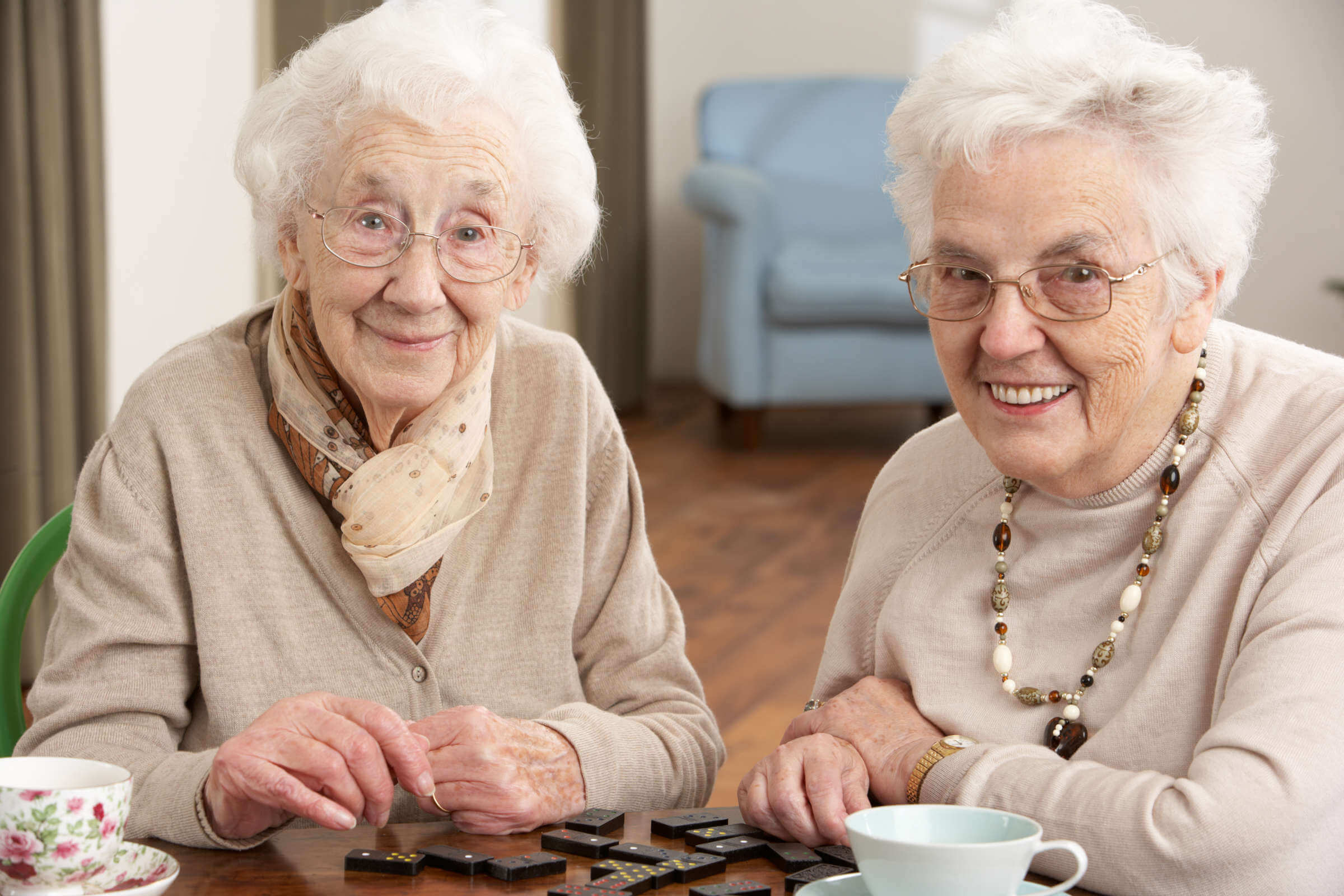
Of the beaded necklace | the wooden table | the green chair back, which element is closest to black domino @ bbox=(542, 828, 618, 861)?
the wooden table

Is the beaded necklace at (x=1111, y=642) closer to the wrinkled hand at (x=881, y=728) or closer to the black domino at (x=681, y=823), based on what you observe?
the wrinkled hand at (x=881, y=728)

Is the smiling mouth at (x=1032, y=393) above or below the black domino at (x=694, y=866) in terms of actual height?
above

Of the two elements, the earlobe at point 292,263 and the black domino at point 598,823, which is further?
the earlobe at point 292,263

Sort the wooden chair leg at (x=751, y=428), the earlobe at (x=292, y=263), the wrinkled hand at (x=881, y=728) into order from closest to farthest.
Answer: the wrinkled hand at (x=881, y=728), the earlobe at (x=292, y=263), the wooden chair leg at (x=751, y=428)

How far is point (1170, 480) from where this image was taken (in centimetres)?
118

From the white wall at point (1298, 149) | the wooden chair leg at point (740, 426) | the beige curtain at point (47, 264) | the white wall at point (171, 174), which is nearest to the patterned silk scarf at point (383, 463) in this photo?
the beige curtain at point (47, 264)

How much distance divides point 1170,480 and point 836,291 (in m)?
4.35

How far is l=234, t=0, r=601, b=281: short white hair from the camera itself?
136 cm

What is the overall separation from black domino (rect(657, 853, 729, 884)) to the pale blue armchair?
179 inches

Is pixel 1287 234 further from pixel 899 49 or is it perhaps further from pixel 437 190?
pixel 437 190

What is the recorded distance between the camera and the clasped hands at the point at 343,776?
1.07 m

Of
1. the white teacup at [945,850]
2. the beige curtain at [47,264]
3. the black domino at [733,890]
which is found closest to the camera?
the white teacup at [945,850]

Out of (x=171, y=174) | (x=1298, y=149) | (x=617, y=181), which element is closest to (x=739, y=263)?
(x=617, y=181)

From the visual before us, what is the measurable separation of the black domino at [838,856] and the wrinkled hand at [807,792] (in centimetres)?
2
